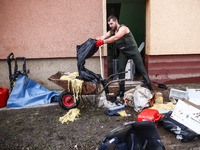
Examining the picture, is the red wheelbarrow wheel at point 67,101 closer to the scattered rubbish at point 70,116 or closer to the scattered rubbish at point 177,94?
the scattered rubbish at point 70,116

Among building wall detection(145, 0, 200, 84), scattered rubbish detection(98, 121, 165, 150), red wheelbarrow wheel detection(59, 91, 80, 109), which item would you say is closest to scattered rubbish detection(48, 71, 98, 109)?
red wheelbarrow wheel detection(59, 91, 80, 109)

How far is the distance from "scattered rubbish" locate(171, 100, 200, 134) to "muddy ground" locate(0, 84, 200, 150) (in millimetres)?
274

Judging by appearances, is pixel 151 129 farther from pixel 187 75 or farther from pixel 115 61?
pixel 187 75

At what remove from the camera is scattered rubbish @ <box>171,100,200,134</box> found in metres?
2.96

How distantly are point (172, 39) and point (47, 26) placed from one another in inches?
164

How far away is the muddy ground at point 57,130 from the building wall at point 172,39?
8.61 ft

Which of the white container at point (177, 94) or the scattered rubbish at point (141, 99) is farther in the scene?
the white container at point (177, 94)

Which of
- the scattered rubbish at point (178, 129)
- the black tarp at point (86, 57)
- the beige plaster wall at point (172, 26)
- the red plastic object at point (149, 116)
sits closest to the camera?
the scattered rubbish at point (178, 129)

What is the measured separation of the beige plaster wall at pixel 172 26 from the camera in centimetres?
586

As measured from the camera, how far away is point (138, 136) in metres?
2.23

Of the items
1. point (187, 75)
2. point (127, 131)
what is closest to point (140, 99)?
point (127, 131)

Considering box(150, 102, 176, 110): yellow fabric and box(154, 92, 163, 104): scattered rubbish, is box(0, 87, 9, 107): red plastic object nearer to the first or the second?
box(150, 102, 176, 110): yellow fabric

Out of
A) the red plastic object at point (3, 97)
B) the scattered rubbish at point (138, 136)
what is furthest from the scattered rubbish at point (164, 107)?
the red plastic object at point (3, 97)

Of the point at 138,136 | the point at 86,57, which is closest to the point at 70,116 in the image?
the point at 86,57
